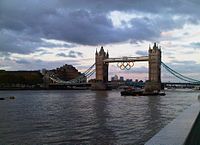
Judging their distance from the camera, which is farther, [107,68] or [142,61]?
[107,68]

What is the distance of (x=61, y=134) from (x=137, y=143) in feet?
14.4

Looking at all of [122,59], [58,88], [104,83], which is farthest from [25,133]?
[58,88]

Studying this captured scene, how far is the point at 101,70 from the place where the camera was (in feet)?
502

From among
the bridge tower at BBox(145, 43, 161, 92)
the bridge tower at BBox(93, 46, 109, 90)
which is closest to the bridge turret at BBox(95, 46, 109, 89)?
the bridge tower at BBox(93, 46, 109, 90)

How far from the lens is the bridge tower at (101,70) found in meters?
146

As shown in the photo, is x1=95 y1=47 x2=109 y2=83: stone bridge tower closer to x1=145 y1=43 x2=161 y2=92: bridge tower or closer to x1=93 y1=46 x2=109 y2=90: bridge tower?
x1=93 y1=46 x2=109 y2=90: bridge tower

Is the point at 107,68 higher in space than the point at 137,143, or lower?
higher

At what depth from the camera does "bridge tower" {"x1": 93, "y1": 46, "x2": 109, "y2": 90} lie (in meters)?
146

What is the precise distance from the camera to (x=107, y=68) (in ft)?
513

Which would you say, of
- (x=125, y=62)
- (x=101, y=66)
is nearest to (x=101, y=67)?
(x=101, y=66)

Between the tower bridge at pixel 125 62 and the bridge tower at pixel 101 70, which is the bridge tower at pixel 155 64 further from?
the bridge tower at pixel 101 70

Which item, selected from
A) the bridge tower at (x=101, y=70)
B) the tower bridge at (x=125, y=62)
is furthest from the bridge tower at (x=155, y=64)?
the bridge tower at (x=101, y=70)

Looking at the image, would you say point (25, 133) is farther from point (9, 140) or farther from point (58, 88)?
point (58, 88)

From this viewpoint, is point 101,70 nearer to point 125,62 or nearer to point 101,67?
point 101,67
